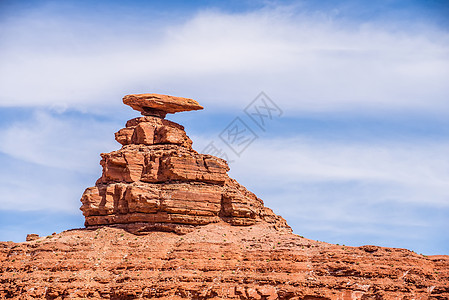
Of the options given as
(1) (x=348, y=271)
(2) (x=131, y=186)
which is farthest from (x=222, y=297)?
(2) (x=131, y=186)

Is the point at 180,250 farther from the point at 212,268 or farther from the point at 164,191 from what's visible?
the point at 164,191

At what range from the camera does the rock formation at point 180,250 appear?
65438 millimetres

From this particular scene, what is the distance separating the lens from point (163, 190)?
77062mm

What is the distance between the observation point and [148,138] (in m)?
81.1

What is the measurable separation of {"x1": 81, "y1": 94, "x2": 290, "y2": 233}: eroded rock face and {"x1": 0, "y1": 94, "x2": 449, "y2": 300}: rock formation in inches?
3.8

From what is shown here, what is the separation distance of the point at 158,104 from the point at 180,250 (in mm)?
18329

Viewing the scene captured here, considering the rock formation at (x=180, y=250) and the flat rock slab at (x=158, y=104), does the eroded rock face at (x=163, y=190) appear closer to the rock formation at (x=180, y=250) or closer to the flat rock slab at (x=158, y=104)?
the rock formation at (x=180, y=250)

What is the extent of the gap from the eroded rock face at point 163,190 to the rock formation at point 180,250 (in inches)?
3.8

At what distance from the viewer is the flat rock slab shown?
3280 inches

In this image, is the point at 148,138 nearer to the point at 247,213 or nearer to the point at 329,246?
the point at 247,213

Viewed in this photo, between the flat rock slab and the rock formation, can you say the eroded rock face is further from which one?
the flat rock slab

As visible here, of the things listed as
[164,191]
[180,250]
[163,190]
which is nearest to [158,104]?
[163,190]

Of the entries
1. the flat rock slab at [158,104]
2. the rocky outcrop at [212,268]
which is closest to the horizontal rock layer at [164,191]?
the rocky outcrop at [212,268]

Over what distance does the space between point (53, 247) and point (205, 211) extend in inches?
565
